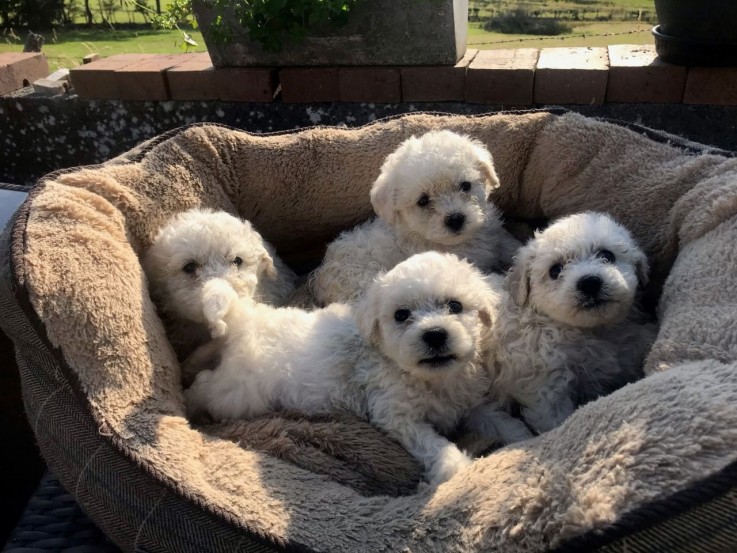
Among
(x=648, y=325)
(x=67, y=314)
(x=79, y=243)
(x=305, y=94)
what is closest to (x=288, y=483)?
(x=67, y=314)

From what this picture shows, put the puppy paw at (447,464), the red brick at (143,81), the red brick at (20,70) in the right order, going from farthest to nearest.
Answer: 1. the red brick at (20,70)
2. the red brick at (143,81)
3. the puppy paw at (447,464)

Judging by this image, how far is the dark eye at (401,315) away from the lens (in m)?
2.29

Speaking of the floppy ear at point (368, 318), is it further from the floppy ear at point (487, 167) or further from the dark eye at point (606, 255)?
the floppy ear at point (487, 167)

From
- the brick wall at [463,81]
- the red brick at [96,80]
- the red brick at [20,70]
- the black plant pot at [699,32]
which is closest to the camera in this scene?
the black plant pot at [699,32]

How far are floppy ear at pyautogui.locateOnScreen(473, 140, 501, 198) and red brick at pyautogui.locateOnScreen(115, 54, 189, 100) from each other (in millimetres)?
2427

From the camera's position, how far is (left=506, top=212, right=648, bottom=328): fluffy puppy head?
2.22 meters

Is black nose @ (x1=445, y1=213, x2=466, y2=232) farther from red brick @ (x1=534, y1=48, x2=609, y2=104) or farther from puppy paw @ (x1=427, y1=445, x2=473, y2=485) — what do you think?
red brick @ (x1=534, y1=48, x2=609, y2=104)

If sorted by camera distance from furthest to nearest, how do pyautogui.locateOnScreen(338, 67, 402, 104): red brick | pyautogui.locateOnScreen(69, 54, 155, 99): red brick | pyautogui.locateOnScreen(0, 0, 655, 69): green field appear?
pyautogui.locateOnScreen(0, 0, 655, 69): green field
pyautogui.locateOnScreen(69, 54, 155, 99): red brick
pyautogui.locateOnScreen(338, 67, 402, 104): red brick

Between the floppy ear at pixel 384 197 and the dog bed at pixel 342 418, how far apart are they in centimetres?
35

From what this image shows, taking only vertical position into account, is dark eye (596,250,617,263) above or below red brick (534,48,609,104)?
below

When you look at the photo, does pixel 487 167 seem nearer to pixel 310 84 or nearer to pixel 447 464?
pixel 447 464

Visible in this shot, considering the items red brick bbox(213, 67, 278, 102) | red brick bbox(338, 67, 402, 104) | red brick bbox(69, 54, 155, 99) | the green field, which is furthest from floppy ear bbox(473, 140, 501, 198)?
the green field

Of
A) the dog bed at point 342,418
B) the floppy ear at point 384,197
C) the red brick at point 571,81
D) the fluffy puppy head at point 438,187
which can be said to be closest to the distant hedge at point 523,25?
the red brick at point 571,81

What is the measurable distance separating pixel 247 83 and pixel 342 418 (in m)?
2.73
